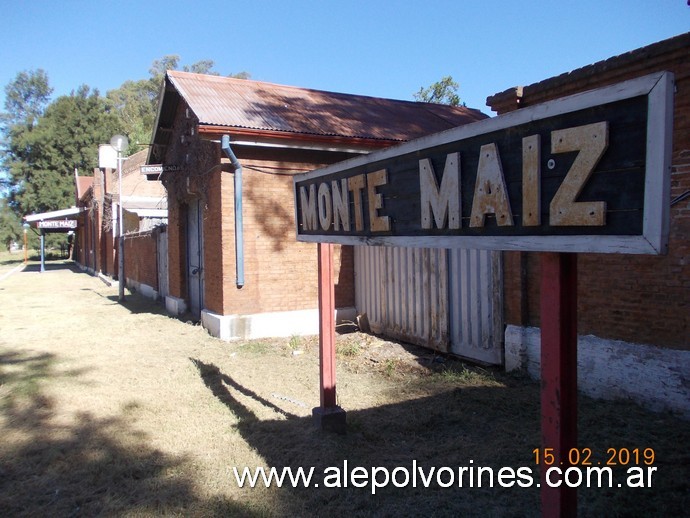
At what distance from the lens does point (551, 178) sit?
2135mm

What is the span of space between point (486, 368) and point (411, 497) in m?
3.45

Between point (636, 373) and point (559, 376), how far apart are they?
3428 millimetres

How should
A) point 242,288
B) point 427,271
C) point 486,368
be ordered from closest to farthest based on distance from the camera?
point 486,368 → point 427,271 → point 242,288

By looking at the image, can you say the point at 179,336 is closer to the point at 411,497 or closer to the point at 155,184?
the point at 411,497

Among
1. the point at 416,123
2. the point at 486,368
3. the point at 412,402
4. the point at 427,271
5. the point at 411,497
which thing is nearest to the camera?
the point at 411,497

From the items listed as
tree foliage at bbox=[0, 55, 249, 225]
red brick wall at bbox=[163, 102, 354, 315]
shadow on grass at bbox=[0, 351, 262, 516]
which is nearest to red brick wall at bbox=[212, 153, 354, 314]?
red brick wall at bbox=[163, 102, 354, 315]

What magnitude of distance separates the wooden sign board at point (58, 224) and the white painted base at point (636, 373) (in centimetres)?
3338

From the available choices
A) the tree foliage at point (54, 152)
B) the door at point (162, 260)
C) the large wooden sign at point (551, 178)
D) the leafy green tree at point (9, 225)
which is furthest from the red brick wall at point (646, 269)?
the leafy green tree at point (9, 225)

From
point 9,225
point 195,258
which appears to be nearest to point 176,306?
point 195,258

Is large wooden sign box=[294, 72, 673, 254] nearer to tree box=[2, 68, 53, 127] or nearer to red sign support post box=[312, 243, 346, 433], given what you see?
red sign support post box=[312, 243, 346, 433]

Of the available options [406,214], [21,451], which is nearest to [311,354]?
[21,451]

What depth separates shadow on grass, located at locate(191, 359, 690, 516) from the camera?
133 inches

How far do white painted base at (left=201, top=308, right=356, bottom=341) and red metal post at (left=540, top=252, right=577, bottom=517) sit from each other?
290 inches

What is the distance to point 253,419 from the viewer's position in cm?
514
